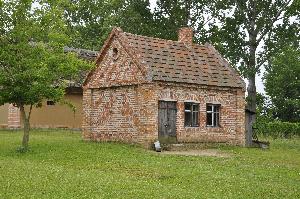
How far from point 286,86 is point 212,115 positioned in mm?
26118

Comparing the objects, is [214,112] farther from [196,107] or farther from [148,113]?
[148,113]

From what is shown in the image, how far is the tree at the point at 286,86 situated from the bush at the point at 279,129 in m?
7.66

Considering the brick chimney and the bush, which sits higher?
the brick chimney

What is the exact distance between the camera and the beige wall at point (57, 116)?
4019 cm

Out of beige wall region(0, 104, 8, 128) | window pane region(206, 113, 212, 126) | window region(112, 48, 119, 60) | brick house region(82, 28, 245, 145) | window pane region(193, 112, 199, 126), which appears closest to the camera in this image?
brick house region(82, 28, 245, 145)

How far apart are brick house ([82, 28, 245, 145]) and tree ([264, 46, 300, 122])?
23290 mm

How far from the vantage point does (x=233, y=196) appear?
1408 centimetres

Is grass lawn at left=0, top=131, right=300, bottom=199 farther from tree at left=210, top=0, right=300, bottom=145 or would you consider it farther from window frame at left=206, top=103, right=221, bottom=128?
tree at left=210, top=0, right=300, bottom=145

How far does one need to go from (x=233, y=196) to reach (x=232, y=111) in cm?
1633

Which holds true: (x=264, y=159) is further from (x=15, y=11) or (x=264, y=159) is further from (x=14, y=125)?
(x=14, y=125)

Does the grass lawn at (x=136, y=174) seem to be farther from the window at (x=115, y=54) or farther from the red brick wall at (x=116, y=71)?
the window at (x=115, y=54)

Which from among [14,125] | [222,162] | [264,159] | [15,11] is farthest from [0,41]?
[14,125]

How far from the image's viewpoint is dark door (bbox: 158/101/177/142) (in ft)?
89.9

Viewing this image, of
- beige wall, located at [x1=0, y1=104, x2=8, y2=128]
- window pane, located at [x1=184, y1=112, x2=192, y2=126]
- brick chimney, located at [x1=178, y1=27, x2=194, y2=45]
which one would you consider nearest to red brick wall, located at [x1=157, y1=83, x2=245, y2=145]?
window pane, located at [x1=184, y1=112, x2=192, y2=126]
